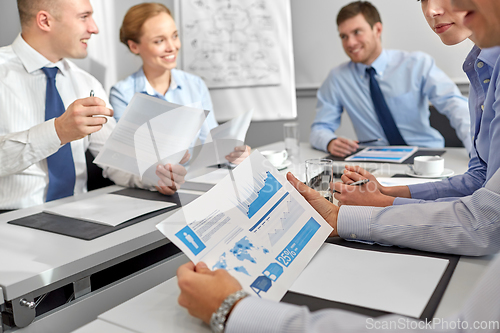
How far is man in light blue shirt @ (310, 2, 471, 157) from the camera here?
2496mm

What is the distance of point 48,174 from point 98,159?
56cm

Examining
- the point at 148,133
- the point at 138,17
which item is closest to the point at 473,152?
the point at 148,133

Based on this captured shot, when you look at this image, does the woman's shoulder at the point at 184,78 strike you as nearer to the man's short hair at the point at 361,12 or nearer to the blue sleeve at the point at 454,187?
the man's short hair at the point at 361,12

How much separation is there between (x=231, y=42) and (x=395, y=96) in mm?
1345

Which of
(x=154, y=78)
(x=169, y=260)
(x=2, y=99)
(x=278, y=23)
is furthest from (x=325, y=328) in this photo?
(x=278, y=23)

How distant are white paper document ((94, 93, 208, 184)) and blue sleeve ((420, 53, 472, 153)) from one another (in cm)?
138

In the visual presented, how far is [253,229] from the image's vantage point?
80 centimetres

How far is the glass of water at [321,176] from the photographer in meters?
1.19

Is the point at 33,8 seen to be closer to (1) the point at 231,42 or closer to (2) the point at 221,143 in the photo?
(2) the point at 221,143

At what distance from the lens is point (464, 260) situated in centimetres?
85

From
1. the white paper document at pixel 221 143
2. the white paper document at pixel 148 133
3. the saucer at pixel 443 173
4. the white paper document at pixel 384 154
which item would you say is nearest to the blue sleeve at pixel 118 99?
the white paper document at pixel 221 143

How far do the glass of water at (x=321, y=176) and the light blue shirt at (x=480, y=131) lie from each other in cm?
19

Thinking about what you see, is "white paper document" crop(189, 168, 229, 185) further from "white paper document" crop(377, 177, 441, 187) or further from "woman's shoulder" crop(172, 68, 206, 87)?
"woman's shoulder" crop(172, 68, 206, 87)

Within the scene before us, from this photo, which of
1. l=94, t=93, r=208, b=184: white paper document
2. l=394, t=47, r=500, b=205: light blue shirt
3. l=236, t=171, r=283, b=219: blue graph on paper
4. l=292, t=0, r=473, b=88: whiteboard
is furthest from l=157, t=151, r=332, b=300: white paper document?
l=292, t=0, r=473, b=88: whiteboard
